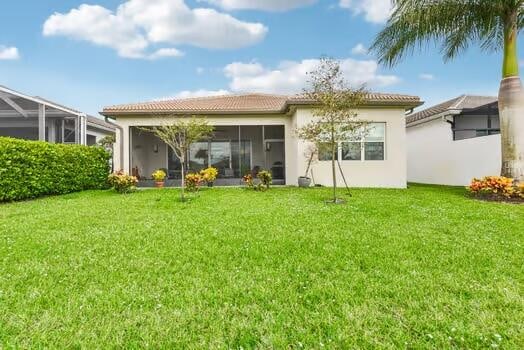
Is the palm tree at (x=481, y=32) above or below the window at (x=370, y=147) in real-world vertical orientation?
above

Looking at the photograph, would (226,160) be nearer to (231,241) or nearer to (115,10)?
(115,10)

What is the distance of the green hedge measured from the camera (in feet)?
34.1

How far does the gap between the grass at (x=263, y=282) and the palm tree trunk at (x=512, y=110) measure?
15.7 ft

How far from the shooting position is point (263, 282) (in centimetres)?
389

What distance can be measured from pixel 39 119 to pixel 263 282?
16467 mm

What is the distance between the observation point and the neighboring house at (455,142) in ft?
49.9

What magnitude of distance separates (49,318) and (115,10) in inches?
582

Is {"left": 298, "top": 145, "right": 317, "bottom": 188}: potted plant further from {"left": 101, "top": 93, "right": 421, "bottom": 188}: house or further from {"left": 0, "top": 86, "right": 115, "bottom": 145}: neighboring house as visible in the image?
{"left": 0, "top": 86, "right": 115, "bottom": 145}: neighboring house

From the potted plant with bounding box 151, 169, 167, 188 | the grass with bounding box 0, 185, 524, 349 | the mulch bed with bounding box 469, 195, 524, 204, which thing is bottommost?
the grass with bounding box 0, 185, 524, 349

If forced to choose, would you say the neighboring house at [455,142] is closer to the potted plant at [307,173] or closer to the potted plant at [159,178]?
the potted plant at [307,173]

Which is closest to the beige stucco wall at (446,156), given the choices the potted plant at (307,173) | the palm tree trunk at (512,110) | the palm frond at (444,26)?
the palm tree trunk at (512,110)

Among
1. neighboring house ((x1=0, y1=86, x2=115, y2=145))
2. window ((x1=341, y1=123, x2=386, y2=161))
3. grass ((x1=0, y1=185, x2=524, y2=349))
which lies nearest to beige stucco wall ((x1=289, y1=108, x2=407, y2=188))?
window ((x1=341, y1=123, x2=386, y2=161))

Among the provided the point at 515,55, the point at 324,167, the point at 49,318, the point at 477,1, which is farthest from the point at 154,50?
the point at 49,318

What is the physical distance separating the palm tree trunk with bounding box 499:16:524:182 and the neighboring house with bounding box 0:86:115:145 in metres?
18.5
